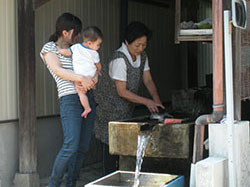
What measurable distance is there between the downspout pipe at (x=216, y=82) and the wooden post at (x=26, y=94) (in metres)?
2.16

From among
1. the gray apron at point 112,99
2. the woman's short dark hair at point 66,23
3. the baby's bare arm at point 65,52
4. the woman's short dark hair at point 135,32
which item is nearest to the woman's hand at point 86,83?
the baby's bare arm at point 65,52

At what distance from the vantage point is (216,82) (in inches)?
177

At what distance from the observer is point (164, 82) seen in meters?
9.06

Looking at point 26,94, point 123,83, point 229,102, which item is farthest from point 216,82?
point 26,94

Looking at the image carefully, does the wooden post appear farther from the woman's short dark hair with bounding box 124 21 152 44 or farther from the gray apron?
the woman's short dark hair with bounding box 124 21 152 44

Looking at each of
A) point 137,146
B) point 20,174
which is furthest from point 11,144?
point 137,146

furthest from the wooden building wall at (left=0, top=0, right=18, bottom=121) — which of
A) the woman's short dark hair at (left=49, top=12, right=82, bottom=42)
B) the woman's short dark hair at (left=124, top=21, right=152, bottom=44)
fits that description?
the woman's short dark hair at (left=124, top=21, right=152, bottom=44)

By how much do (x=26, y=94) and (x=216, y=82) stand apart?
7.69 ft

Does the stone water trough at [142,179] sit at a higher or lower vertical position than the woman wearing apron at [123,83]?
lower

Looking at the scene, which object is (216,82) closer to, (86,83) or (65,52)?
(86,83)

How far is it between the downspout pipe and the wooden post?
7.10 feet

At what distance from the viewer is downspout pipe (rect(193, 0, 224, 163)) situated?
14.7 feet

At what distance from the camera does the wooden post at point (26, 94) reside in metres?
5.68

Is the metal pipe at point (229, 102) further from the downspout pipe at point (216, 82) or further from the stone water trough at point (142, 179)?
the stone water trough at point (142, 179)
